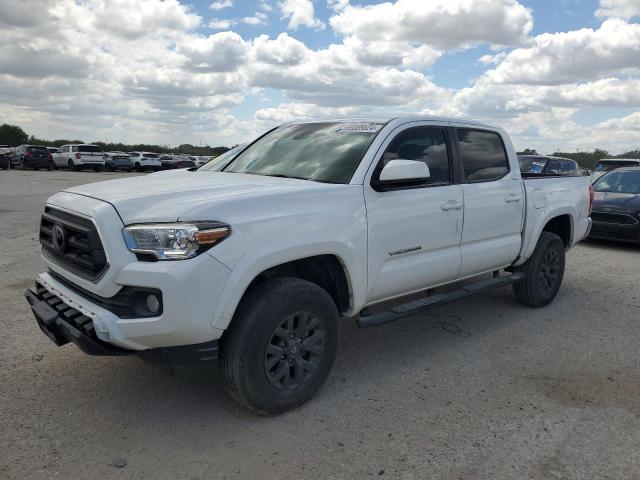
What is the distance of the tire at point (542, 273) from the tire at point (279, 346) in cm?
300

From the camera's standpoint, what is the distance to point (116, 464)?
9.60 feet

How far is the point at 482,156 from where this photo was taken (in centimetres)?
511

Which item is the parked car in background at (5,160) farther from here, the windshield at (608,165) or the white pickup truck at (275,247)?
the white pickup truck at (275,247)

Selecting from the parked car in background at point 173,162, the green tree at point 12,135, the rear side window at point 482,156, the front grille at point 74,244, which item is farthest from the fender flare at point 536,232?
the green tree at point 12,135

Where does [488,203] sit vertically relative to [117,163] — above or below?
below

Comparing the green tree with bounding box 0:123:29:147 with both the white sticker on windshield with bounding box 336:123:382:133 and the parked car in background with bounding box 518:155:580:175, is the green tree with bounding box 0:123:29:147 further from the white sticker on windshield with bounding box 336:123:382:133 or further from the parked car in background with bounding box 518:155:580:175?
the white sticker on windshield with bounding box 336:123:382:133

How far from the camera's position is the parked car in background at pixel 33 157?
115 feet

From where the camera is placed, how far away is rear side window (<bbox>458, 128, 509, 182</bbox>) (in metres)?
4.88

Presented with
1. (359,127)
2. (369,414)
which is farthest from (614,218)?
(369,414)

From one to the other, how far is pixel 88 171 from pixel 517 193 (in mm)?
38136

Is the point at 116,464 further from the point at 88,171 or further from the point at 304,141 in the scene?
the point at 88,171

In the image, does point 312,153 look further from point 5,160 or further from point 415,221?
point 5,160

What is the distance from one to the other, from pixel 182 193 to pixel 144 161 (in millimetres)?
40460

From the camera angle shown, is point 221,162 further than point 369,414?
Yes
